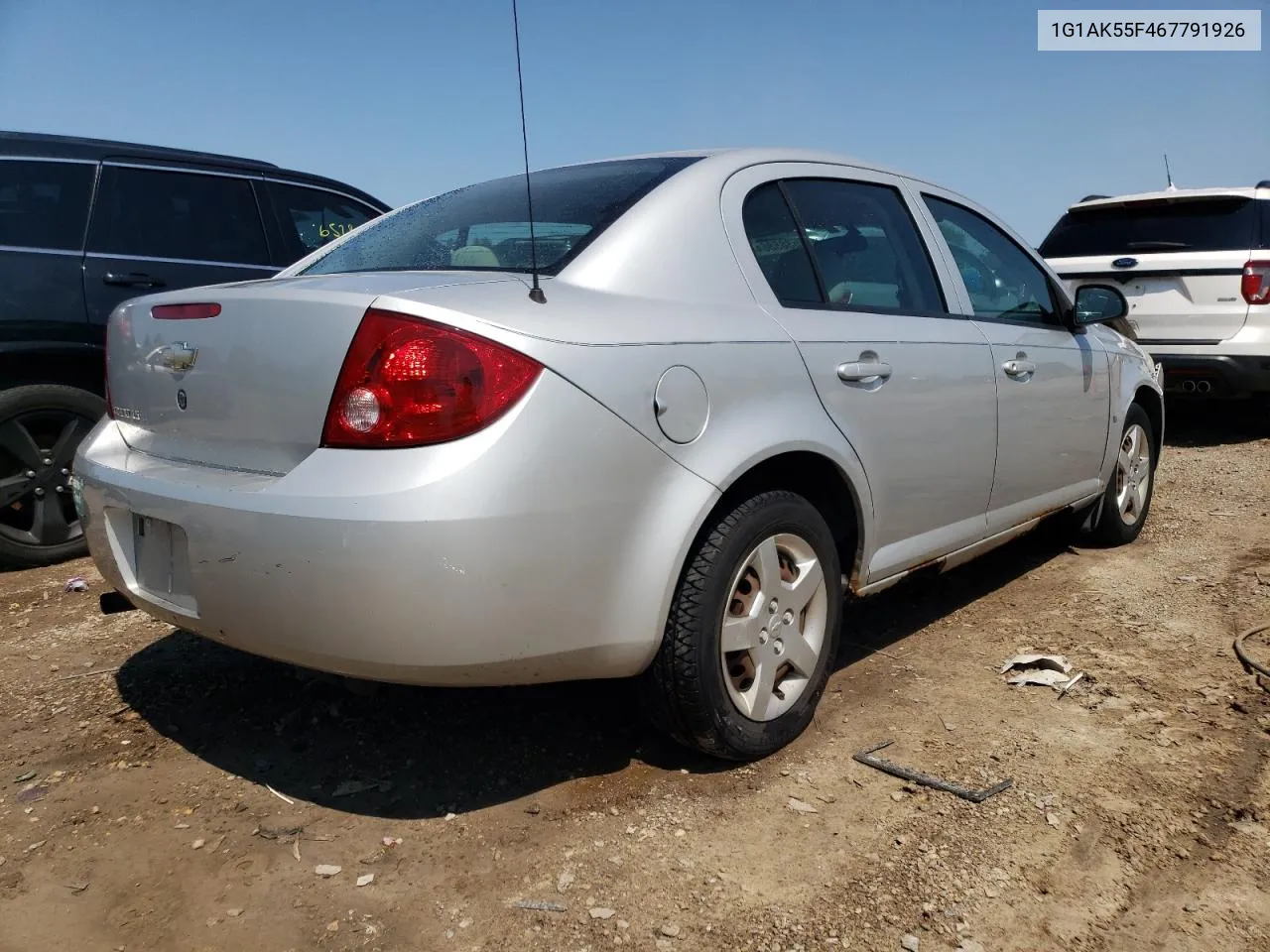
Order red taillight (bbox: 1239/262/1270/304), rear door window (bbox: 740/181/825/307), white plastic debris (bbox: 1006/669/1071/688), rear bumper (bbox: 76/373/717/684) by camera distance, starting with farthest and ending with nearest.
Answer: red taillight (bbox: 1239/262/1270/304)
white plastic debris (bbox: 1006/669/1071/688)
rear door window (bbox: 740/181/825/307)
rear bumper (bbox: 76/373/717/684)

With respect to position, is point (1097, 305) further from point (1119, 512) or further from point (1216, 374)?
point (1216, 374)

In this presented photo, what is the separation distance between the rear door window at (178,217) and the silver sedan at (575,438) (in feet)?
6.43

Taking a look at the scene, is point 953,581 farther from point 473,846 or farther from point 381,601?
point 381,601

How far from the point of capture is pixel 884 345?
9.80 feet

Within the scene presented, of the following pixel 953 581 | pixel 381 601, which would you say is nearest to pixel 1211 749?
pixel 953 581

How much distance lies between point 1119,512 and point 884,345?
2.43 meters

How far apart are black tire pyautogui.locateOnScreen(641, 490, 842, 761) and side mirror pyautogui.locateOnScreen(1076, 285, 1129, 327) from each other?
198cm

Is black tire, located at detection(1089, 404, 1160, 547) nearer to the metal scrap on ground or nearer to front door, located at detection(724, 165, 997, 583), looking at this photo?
front door, located at detection(724, 165, 997, 583)

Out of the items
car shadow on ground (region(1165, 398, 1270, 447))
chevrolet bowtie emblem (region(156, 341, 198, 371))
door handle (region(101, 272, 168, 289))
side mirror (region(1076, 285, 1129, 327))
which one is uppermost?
door handle (region(101, 272, 168, 289))

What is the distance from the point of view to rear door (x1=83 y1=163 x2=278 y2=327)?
4648 mm

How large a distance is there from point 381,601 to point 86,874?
0.95 metres

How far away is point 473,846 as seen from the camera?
2.35 m

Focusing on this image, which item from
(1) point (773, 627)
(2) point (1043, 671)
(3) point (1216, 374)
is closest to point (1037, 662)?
(2) point (1043, 671)

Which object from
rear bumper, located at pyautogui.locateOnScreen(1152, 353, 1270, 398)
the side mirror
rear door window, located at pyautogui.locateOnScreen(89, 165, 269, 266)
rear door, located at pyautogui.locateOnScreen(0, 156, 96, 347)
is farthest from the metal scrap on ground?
rear bumper, located at pyautogui.locateOnScreen(1152, 353, 1270, 398)
